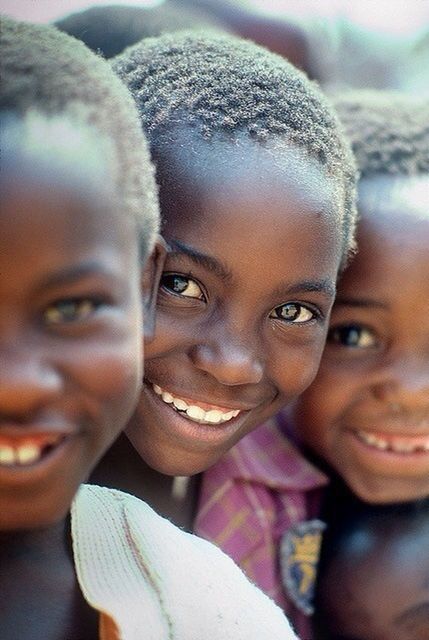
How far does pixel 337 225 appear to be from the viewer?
1524mm

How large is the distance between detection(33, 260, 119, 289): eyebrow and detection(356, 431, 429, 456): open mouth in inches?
42.0

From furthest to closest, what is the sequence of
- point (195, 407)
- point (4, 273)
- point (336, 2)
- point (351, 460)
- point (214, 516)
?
point (336, 2)
point (351, 460)
point (214, 516)
point (195, 407)
point (4, 273)

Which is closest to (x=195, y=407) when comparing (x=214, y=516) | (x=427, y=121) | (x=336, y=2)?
(x=214, y=516)

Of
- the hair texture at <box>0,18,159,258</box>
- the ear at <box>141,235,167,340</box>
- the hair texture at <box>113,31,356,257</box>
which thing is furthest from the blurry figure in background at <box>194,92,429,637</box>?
the hair texture at <box>0,18,159,258</box>

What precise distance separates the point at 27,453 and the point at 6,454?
0.08 ft

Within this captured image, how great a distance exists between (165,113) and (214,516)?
786mm

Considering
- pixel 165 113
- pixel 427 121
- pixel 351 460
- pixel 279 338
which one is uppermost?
pixel 165 113

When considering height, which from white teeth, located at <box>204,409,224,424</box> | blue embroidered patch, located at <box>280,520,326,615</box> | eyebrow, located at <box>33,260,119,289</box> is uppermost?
eyebrow, located at <box>33,260,119,289</box>

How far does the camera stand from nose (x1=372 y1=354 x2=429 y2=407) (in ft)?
5.91

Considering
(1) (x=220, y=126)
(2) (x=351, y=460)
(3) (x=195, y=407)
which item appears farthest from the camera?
(2) (x=351, y=460)

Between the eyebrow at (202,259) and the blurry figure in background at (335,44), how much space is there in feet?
4.73

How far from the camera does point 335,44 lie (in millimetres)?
3367

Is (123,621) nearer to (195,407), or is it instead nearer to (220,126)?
(195,407)

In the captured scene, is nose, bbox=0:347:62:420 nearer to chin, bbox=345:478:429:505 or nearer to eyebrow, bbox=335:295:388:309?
eyebrow, bbox=335:295:388:309
